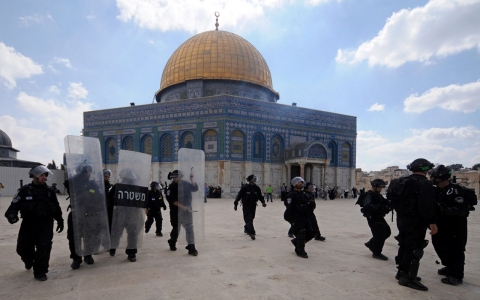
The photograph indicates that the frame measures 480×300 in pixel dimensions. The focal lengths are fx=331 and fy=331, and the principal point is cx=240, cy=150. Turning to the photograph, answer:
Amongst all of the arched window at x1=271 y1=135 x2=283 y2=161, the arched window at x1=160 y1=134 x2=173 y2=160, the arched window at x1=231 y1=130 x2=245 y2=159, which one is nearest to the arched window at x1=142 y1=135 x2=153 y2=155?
the arched window at x1=160 y1=134 x2=173 y2=160

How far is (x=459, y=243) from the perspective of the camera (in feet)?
15.1

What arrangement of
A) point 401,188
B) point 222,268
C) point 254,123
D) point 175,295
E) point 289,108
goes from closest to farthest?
1. point 175,295
2. point 401,188
3. point 222,268
4. point 254,123
5. point 289,108

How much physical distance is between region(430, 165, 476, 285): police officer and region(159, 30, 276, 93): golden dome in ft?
87.5

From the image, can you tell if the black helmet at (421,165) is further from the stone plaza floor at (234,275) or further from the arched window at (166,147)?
the arched window at (166,147)

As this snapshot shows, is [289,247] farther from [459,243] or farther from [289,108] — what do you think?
[289,108]

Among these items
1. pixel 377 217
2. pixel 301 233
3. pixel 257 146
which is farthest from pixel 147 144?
pixel 377 217

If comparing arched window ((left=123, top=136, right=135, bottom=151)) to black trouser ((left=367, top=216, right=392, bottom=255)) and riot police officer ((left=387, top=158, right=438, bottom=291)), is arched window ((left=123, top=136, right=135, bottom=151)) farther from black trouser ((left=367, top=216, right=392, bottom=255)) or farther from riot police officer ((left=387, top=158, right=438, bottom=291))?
riot police officer ((left=387, top=158, right=438, bottom=291))

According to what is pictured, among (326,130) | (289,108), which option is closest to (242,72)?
(289,108)

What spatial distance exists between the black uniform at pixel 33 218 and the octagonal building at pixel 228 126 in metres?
20.7

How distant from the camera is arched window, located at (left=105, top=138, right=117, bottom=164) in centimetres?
3002

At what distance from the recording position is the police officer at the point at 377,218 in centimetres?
590

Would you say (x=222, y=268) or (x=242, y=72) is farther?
(x=242, y=72)

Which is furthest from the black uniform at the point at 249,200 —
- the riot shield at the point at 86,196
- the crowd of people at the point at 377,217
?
the riot shield at the point at 86,196

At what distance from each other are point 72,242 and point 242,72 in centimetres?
2712
